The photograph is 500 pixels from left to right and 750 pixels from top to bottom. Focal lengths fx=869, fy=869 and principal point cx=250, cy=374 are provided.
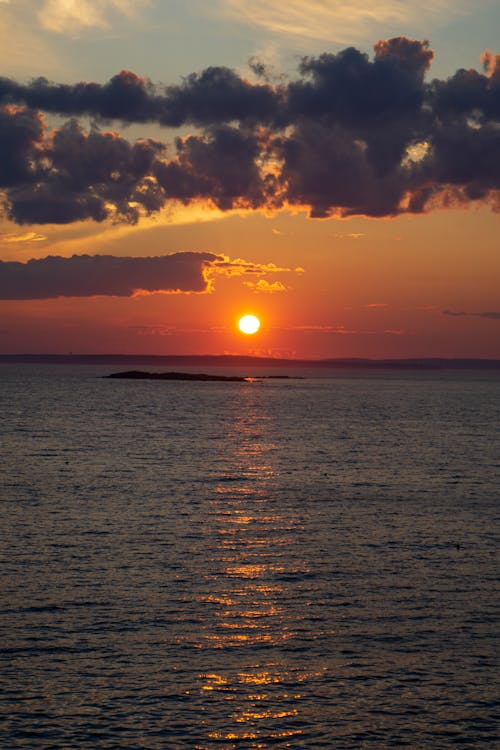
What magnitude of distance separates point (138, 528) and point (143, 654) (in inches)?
794

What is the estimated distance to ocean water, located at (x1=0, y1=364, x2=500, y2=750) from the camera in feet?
70.9

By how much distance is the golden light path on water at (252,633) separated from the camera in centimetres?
2143

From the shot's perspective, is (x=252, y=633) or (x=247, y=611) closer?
(x=252, y=633)

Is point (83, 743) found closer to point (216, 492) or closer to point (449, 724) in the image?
point (449, 724)

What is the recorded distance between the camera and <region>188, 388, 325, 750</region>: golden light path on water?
2143 cm

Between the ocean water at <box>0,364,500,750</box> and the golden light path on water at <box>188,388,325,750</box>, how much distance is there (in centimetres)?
8

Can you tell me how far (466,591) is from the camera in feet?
111

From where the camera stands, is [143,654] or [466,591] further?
[466,591]

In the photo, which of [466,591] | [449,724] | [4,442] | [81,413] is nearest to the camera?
[449,724]

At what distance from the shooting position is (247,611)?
30.7m

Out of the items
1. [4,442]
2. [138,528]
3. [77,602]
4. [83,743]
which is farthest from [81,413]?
[83,743]

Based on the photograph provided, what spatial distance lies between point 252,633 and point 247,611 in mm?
2459

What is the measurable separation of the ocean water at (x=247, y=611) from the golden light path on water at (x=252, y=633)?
3.3 inches

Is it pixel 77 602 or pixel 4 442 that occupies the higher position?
pixel 4 442
